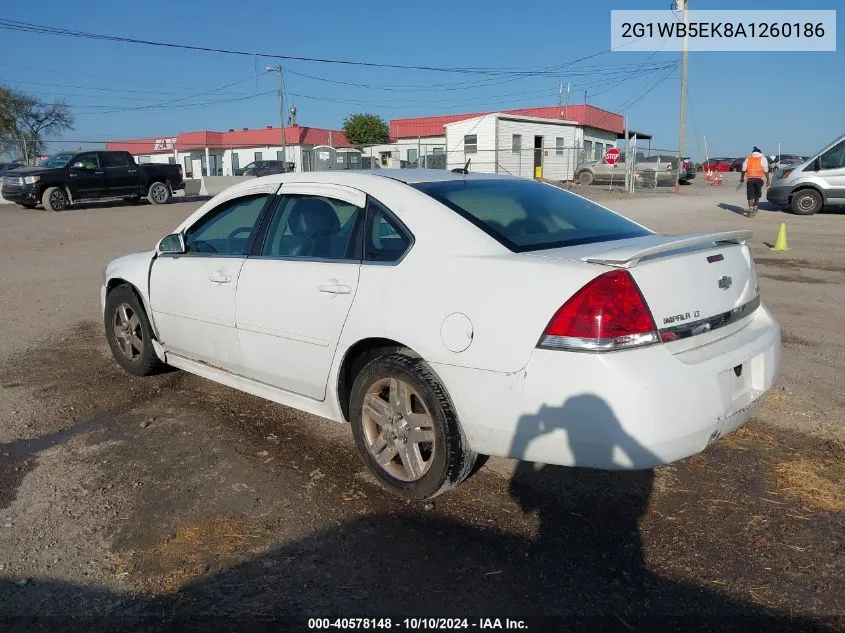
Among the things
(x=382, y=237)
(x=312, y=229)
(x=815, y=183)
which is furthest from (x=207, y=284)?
(x=815, y=183)

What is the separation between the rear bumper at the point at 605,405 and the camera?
9.27ft

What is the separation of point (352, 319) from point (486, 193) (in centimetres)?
105

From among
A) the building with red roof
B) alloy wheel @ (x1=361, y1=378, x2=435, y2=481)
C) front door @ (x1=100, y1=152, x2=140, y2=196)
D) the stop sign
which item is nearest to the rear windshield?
alloy wheel @ (x1=361, y1=378, x2=435, y2=481)

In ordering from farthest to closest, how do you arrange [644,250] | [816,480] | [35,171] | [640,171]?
[640,171] < [35,171] < [816,480] < [644,250]

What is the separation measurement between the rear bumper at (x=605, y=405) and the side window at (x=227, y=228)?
1.92 m

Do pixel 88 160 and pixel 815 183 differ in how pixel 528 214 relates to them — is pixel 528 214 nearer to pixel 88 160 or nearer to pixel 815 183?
pixel 815 183

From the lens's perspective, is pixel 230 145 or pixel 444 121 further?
pixel 230 145

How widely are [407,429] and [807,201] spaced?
19358mm

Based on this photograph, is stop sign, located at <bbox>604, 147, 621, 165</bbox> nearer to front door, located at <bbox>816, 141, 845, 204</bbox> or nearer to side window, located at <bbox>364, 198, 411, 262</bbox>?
front door, located at <bbox>816, 141, 845, 204</bbox>

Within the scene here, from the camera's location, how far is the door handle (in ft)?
12.0

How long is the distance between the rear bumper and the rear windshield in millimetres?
664

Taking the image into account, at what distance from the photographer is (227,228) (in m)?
4.71

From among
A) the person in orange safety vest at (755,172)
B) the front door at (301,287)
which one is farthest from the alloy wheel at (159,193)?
the front door at (301,287)

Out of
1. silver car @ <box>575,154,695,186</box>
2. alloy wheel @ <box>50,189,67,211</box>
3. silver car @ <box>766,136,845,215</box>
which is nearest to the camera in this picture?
silver car @ <box>766,136,845,215</box>
